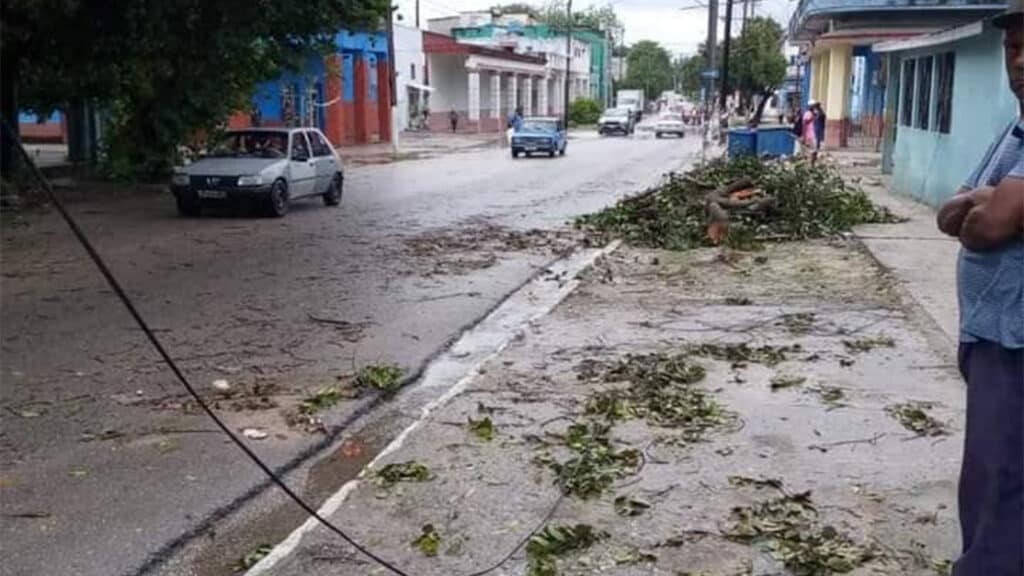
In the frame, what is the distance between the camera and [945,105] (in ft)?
62.3

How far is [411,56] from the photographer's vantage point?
59.1 metres

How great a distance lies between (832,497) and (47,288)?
877 cm

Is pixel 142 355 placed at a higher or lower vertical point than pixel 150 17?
lower

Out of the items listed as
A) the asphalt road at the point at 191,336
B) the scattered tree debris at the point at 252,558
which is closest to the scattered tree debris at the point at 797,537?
the scattered tree debris at the point at 252,558

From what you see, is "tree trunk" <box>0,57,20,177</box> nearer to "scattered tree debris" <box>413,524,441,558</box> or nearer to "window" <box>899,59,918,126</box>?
"scattered tree debris" <box>413,524,441,558</box>

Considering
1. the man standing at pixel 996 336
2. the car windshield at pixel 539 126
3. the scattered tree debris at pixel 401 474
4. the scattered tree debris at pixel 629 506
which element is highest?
the man standing at pixel 996 336

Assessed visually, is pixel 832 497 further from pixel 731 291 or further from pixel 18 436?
pixel 731 291

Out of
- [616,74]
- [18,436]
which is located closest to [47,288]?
[18,436]

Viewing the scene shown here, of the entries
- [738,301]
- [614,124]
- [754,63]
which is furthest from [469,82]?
[738,301]

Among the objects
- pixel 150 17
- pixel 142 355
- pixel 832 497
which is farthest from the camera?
pixel 150 17

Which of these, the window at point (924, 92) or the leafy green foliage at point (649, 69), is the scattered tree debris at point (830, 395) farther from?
the leafy green foliage at point (649, 69)

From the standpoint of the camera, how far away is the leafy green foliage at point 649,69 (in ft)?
470

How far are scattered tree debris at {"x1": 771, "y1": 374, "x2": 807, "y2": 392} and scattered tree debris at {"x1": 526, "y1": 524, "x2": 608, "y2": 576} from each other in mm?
3016

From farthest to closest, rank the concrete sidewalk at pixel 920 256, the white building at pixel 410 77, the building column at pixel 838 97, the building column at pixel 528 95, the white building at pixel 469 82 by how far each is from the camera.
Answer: the building column at pixel 528 95 → the white building at pixel 469 82 → the white building at pixel 410 77 → the building column at pixel 838 97 → the concrete sidewalk at pixel 920 256
